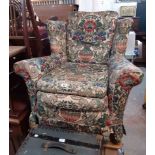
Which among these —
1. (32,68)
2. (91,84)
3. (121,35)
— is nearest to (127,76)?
(91,84)

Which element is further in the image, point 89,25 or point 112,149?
point 89,25

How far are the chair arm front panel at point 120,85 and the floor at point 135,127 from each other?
0.82ft

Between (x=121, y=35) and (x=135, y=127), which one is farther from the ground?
(x=121, y=35)

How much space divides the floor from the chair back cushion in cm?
60

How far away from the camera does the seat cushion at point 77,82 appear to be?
51.8 inches

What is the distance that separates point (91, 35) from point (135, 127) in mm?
922

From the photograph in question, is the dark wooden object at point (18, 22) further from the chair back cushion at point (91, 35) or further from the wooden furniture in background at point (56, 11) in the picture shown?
the wooden furniture in background at point (56, 11)

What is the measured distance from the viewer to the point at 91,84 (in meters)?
1.34

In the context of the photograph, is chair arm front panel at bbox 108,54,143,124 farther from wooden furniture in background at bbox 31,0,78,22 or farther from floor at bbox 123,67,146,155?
wooden furniture in background at bbox 31,0,78,22

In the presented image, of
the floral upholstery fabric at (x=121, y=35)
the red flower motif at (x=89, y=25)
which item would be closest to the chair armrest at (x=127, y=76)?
the floral upholstery fabric at (x=121, y=35)

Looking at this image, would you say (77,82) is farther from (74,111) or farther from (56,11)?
(56,11)
